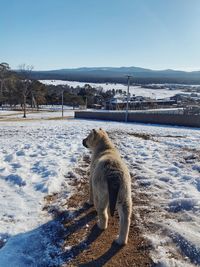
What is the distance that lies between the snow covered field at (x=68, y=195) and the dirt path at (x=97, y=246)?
0.17 metres

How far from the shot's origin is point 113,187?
16.2 ft

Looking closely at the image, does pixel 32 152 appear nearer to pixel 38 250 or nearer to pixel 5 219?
pixel 5 219

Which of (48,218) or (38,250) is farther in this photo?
(48,218)

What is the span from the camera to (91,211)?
6477mm

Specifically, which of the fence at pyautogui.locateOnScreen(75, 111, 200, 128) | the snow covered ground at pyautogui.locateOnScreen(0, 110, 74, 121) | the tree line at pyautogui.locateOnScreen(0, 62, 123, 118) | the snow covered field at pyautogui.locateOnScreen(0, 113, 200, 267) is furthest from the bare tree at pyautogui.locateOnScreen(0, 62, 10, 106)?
the snow covered field at pyautogui.locateOnScreen(0, 113, 200, 267)

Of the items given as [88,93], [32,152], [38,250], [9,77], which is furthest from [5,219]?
[88,93]

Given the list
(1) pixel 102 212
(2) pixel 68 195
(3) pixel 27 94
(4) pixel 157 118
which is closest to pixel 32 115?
(3) pixel 27 94

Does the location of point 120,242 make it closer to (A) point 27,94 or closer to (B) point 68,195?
(B) point 68,195

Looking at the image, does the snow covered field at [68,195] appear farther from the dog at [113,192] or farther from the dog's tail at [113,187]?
the dog's tail at [113,187]

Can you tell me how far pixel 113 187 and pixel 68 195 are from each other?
8.64 ft

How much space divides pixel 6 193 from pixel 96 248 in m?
3.23

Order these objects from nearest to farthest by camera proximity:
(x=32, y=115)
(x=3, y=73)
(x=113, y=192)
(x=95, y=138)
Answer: (x=113, y=192) → (x=95, y=138) → (x=32, y=115) → (x=3, y=73)

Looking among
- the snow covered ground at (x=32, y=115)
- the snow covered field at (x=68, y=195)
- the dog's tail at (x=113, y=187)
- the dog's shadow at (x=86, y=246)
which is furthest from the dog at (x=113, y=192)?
the snow covered ground at (x=32, y=115)

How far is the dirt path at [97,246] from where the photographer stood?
15.3ft
